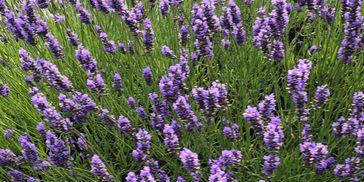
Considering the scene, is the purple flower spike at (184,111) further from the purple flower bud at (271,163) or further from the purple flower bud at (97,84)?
the purple flower bud at (97,84)

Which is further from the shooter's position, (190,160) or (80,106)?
(80,106)

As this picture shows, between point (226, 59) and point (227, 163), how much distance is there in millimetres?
1012

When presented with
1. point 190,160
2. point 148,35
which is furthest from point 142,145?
A: point 148,35

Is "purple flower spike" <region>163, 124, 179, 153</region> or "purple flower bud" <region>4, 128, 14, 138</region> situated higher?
"purple flower bud" <region>4, 128, 14, 138</region>

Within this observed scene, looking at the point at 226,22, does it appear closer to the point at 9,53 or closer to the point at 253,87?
the point at 253,87

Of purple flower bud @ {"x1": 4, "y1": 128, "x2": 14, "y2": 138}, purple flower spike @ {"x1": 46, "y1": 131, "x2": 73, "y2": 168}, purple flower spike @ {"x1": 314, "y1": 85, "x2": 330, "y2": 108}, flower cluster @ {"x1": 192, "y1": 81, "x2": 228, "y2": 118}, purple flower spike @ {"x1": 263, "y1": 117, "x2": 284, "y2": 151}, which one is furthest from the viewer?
purple flower bud @ {"x1": 4, "y1": 128, "x2": 14, "y2": 138}

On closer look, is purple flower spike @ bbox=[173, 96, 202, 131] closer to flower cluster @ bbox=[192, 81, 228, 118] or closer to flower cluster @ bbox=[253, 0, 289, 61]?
flower cluster @ bbox=[192, 81, 228, 118]

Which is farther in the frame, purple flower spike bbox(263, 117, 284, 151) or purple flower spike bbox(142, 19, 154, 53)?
purple flower spike bbox(142, 19, 154, 53)

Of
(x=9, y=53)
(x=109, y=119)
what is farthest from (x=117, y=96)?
(x=9, y=53)

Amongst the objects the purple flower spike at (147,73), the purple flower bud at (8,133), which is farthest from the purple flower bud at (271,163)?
the purple flower bud at (8,133)

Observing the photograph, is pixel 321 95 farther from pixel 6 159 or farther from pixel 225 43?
pixel 6 159

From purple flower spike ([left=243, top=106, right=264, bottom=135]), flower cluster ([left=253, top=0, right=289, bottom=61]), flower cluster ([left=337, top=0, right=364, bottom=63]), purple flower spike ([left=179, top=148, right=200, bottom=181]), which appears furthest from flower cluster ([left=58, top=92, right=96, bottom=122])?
flower cluster ([left=337, top=0, right=364, bottom=63])

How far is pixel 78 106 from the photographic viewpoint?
6.41 feet

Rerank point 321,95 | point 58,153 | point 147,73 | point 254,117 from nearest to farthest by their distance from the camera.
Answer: point 254,117 → point 321,95 → point 58,153 → point 147,73
